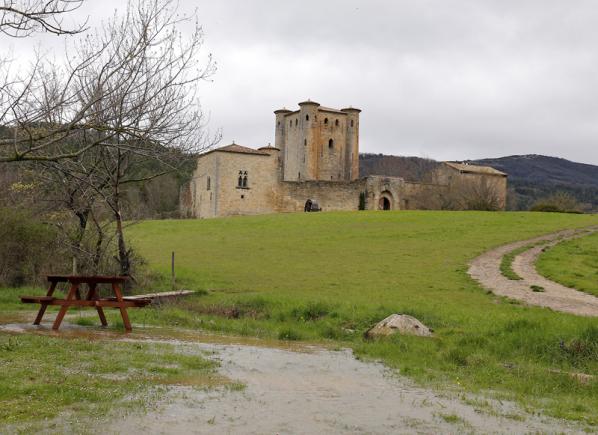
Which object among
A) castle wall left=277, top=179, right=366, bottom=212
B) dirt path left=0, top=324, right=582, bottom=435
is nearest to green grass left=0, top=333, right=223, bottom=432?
dirt path left=0, top=324, right=582, bottom=435

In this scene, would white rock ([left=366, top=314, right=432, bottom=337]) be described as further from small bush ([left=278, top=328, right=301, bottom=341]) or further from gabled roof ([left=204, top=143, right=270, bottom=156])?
gabled roof ([left=204, top=143, right=270, bottom=156])

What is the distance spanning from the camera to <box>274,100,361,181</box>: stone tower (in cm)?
8656

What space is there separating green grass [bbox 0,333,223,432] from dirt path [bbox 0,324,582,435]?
0.39 m

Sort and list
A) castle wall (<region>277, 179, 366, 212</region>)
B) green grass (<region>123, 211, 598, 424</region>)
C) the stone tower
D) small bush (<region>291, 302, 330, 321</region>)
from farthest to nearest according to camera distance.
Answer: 1. the stone tower
2. castle wall (<region>277, 179, 366, 212</region>)
3. small bush (<region>291, 302, 330, 321</region>)
4. green grass (<region>123, 211, 598, 424</region>)

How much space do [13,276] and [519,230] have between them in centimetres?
2908

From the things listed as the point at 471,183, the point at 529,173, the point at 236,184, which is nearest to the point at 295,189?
the point at 236,184

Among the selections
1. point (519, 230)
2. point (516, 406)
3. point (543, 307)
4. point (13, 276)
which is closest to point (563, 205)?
point (519, 230)

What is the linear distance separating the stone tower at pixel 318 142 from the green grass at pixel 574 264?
2127 inches

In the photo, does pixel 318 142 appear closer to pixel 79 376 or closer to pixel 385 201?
pixel 385 201

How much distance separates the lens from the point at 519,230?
39594 millimetres

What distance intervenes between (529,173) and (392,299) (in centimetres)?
14547

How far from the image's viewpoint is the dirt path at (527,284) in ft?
58.2

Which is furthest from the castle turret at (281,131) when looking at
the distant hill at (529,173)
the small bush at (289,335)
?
the small bush at (289,335)

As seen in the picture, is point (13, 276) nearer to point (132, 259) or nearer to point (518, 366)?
point (132, 259)
